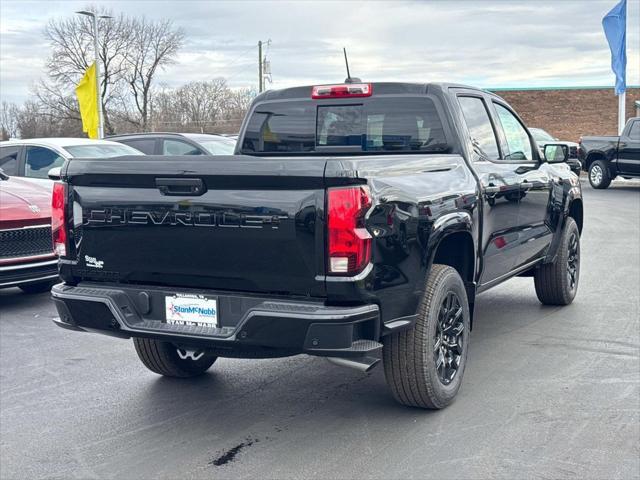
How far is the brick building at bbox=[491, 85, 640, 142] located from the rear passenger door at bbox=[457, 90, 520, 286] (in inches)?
1365

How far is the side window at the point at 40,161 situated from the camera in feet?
36.2

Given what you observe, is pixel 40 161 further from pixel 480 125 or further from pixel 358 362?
pixel 358 362

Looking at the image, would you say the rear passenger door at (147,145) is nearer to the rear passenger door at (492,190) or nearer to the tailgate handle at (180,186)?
the rear passenger door at (492,190)

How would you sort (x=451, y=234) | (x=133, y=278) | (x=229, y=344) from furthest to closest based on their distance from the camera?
(x=451, y=234) → (x=133, y=278) → (x=229, y=344)

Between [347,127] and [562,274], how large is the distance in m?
2.77

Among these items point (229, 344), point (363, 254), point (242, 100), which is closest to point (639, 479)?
point (363, 254)

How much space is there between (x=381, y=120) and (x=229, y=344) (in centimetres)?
224

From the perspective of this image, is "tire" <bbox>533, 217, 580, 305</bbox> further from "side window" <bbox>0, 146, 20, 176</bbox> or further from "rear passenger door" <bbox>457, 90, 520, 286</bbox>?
"side window" <bbox>0, 146, 20, 176</bbox>

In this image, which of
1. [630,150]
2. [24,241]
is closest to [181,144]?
[24,241]

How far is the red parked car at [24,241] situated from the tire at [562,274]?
182 inches

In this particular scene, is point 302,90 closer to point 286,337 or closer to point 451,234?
point 451,234

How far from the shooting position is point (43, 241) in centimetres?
802

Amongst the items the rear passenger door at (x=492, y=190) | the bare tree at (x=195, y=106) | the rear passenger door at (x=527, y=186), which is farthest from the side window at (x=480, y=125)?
the bare tree at (x=195, y=106)

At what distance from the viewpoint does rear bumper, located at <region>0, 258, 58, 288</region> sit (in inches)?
302
